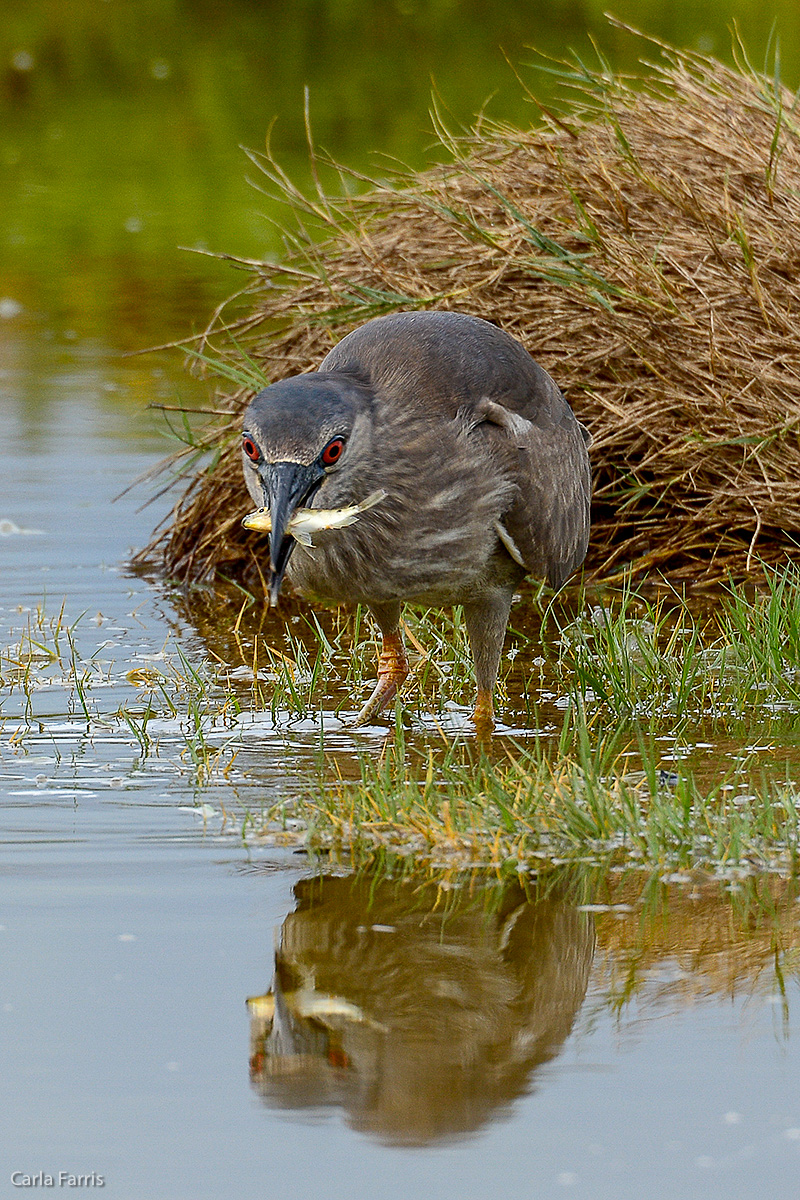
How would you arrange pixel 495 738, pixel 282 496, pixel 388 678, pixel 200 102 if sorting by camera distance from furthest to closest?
pixel 200 102
pixel 388 678
pixel 495 738
pixel 282 496

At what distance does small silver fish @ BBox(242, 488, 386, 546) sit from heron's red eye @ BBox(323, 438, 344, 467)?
0.43 feet

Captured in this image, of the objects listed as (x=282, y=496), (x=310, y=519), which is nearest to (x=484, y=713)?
(x=310, y=519)

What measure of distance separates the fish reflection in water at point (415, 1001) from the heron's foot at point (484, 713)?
1395mm

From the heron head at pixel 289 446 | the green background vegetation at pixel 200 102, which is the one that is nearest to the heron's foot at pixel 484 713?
the heron head at pixel 289 446

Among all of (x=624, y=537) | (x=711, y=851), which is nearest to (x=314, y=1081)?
(x=711, y=851)

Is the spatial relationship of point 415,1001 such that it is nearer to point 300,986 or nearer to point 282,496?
point 300,986

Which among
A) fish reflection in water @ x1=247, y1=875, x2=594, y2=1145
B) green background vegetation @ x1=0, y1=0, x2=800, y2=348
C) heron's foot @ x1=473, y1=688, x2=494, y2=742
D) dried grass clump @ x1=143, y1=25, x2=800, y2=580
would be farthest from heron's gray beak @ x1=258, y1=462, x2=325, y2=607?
green background vegetation @ x1=0, y1=0, x2=800, y2=348

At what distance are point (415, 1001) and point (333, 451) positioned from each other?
1583mm

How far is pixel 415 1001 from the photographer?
3.74 m

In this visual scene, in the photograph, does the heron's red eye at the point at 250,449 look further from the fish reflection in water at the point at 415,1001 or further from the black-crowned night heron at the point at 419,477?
the fish reflection in water at the point at 415,1001

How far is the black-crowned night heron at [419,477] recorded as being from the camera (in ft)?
15.4

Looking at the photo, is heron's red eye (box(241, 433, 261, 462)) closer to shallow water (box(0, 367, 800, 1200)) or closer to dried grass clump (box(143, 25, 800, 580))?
shallow water (box(0, 367, 800, 1200))

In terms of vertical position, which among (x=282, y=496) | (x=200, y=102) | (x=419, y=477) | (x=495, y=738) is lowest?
(x=200, y=102)

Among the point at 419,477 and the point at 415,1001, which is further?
the point at 419,477
